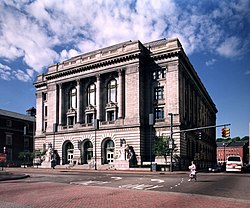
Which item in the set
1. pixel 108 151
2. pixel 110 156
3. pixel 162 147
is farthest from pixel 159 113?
pixel 110 156

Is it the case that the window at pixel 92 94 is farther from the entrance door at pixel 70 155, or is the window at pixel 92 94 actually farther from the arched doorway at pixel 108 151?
the entrance door at pixel 70 155

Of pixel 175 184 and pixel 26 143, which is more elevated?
pixel 175 184

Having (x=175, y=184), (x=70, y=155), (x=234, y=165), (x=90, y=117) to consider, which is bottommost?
(x=70, y=155)

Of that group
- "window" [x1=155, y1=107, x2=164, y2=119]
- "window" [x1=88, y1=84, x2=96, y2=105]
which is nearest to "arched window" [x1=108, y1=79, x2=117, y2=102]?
"window" [x1=88, y1=84, x2=96, y2=105]

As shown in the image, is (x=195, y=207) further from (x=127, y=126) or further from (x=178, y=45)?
(x=178, y=45)

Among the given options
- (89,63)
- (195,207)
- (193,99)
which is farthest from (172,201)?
(193,99)

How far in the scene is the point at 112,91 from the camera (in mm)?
62531

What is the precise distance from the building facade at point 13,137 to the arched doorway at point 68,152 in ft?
71.4

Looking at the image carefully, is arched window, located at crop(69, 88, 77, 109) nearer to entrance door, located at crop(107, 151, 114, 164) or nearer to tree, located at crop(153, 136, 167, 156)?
entrance door, located at crop(107, 151, 114, 164)

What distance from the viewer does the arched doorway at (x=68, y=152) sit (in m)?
66.0

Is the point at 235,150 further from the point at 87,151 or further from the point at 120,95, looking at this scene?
the point at 120,95

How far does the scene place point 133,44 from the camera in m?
59.1

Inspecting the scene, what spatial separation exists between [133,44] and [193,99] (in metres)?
22.9

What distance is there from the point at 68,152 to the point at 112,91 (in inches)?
691
